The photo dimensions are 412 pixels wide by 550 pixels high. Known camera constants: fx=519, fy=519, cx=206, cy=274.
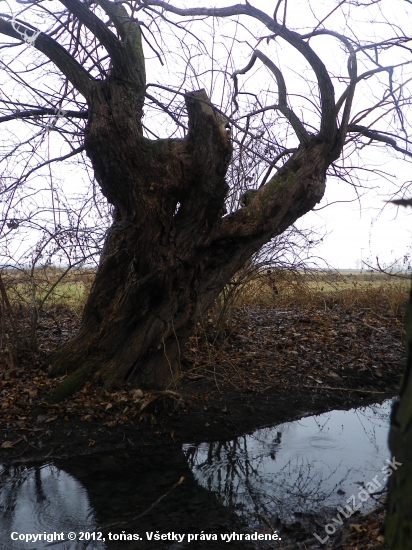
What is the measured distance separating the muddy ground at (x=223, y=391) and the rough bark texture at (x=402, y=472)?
228cm

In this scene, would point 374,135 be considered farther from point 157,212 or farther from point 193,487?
point 193,487

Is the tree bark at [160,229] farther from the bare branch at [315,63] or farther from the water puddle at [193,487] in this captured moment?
the water puddle at [193,487]

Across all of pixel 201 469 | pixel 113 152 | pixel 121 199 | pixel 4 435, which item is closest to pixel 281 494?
pixel 201 469

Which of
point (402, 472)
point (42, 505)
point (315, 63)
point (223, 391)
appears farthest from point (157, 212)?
point (402, 472)

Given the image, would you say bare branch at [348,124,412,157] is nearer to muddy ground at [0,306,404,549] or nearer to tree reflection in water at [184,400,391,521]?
muddy ground at [0,306,404,549]

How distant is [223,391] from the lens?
827 cm

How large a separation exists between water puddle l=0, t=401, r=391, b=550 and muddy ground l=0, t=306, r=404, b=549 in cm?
30

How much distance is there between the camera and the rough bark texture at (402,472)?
5.47 feet

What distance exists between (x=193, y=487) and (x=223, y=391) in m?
2.55

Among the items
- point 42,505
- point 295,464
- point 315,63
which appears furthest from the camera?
point 315,63

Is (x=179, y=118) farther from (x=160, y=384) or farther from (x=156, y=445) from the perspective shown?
(x=156, y=445)

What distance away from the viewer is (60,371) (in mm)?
7523

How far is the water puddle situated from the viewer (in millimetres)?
4852

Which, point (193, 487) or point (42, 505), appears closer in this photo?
point (42, 505)
